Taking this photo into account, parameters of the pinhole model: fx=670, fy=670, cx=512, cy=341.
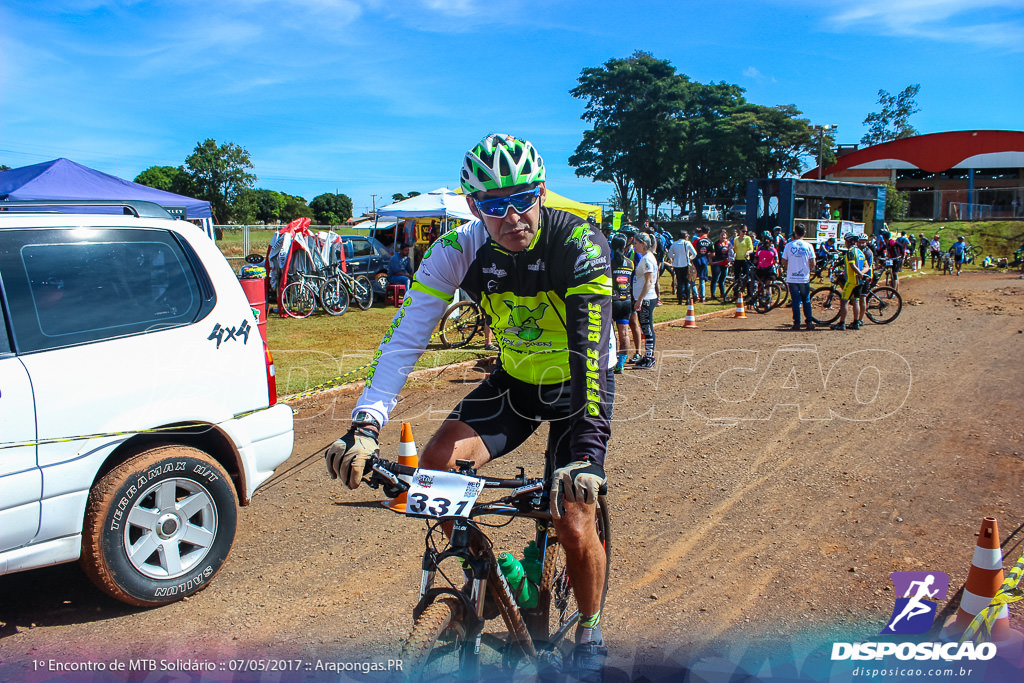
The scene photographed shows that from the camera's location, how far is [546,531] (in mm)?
2992

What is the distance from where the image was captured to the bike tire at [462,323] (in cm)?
1196

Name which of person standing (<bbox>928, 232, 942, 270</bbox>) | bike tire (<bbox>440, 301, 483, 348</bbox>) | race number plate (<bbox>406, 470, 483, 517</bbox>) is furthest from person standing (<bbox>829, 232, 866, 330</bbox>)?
person standing (<bbox>928, 232, 942, 270</bbox>)

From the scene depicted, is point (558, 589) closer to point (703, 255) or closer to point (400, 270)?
point (400, 270)

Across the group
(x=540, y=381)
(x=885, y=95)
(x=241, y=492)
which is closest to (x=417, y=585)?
(x=241, y=492)

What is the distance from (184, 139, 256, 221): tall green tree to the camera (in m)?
45.4

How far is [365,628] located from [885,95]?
10877cm

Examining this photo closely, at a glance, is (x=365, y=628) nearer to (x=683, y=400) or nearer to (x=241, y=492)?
(x=241, y=492)

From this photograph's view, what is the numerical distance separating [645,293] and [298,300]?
371 inches

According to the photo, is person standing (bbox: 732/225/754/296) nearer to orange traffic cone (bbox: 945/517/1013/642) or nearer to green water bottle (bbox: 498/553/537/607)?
orange traffic cone (bbox: 945/517/1013/642)

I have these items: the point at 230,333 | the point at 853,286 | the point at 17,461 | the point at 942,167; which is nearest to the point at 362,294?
the point at 853,286

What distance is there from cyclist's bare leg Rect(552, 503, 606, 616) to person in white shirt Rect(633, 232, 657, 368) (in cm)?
777

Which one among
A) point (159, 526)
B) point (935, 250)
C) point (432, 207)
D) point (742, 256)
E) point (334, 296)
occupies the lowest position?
point (159, 526)

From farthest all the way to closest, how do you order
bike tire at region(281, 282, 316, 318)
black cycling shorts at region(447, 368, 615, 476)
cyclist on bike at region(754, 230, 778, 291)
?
cyclist on bike at region(754, 230, 778, 291) < bike tire at region(281, 282, 316, 318) < black cycling shorts at region(447, 368, 615, 476)

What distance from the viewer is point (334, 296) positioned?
1672 centimetres
